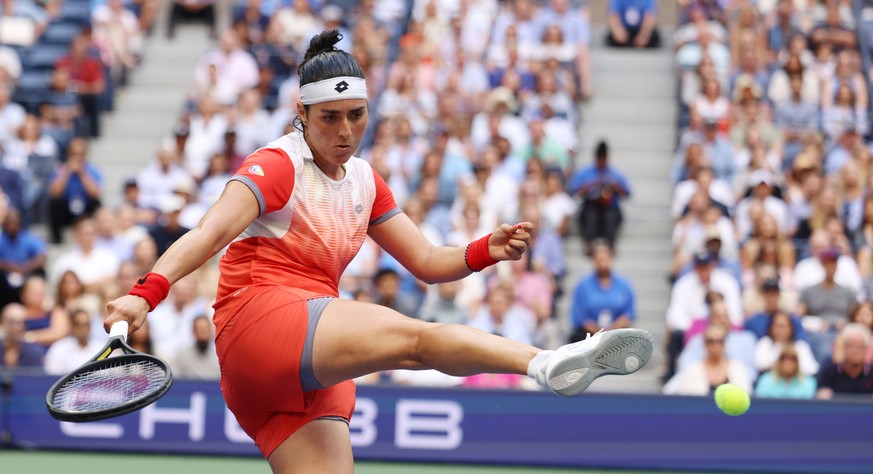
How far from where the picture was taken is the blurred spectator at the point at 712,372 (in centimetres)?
1017

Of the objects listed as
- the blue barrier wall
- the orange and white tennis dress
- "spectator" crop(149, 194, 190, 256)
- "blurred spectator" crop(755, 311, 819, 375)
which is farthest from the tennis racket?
"spectator" crop(149, 194, 190, 256)

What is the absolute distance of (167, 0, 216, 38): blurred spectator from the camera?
52.8 ft

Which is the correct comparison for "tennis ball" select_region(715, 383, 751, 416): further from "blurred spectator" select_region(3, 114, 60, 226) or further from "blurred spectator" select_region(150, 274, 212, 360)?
"blurred spectator" select_region(3, 114, 60, 226)

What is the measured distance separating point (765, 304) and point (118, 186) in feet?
22.4

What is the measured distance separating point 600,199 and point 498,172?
0.95 meters

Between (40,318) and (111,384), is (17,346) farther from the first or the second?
(111,384)

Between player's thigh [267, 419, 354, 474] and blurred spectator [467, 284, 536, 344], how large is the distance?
18.9 feet

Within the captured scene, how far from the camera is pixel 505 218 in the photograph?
12094 millimetres

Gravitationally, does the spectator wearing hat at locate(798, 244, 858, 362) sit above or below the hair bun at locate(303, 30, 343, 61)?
below

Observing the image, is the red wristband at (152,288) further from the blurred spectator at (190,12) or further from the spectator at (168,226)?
the blurred spectator at (190,12)

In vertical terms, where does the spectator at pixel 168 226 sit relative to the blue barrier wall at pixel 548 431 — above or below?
above

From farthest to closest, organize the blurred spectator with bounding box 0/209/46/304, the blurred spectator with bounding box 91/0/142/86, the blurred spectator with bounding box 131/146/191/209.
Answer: the blurred spectator with bounding box 91/0/142/86, the blurred spectator with bounding box 131/146/191/209, the blurred spectator with bounding box 0/209/46/304

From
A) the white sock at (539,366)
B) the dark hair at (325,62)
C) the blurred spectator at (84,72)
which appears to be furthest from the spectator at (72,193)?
the white sock at (539,366)

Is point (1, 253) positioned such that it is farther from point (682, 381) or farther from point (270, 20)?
point (682, 381)
